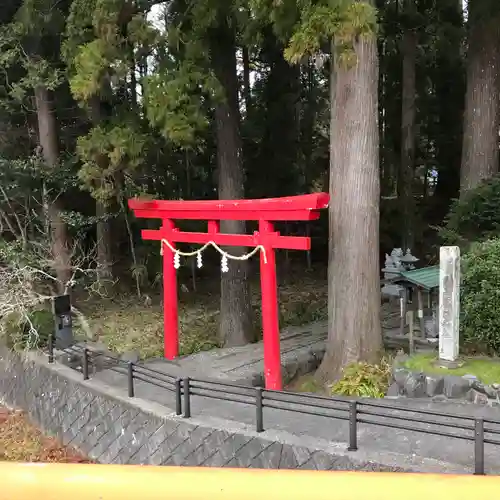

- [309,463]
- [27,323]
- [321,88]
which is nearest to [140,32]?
[27,323]

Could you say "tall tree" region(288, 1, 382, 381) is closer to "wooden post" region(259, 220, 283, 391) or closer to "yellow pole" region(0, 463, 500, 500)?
"wooden post" region(259, 220, 283, 391)

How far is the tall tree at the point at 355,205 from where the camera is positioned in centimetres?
798

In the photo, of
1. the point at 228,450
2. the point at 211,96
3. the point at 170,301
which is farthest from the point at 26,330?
the point at 228,450

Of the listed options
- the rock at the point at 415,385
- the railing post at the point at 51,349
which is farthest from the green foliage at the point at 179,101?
the rock at the point at 415,385

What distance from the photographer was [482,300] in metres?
7.84

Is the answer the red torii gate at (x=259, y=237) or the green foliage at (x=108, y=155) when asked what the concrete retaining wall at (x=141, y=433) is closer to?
the red torii gate at (x=259, y=237)

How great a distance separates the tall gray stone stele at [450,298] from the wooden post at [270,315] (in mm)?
2405

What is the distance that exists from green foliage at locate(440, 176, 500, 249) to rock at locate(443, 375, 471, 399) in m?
3.37

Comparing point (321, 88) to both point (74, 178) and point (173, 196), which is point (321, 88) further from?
point (74, 178)

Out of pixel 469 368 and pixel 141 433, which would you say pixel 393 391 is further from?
pixel 141 433

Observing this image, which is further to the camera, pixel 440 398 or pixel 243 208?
pixel 243 208

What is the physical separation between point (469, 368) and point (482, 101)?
6.67m

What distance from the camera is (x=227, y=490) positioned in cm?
129

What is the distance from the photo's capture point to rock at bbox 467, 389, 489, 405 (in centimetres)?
718
